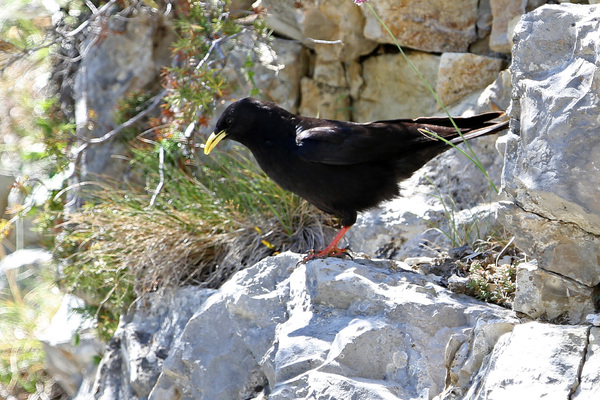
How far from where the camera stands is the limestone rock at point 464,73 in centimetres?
522

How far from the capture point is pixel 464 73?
5277mm

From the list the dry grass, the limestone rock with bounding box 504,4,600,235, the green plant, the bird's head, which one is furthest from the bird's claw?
the green plant

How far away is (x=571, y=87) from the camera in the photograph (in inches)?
95.3

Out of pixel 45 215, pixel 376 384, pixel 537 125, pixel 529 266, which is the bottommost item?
pixel 45 215

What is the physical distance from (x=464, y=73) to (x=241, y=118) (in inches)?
79.7

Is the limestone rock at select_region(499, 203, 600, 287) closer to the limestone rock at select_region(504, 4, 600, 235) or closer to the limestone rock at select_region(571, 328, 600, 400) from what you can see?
the limestone rock at select_region(504, 4, 600, 235)

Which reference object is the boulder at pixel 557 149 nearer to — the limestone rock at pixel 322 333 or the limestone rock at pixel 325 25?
the limestone rock at pixel 322 333

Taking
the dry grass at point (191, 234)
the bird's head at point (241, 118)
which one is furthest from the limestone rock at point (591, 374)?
the dry grass at point (191, 234)

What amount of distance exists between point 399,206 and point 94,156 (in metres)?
3.32

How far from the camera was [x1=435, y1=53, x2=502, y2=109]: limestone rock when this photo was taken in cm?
522

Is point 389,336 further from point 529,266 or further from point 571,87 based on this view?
point 571,87

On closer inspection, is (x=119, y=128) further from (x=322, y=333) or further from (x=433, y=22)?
(x=322, y=333)

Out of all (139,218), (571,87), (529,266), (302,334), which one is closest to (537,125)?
(571,87)

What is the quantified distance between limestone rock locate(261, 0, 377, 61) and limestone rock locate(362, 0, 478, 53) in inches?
14.8
